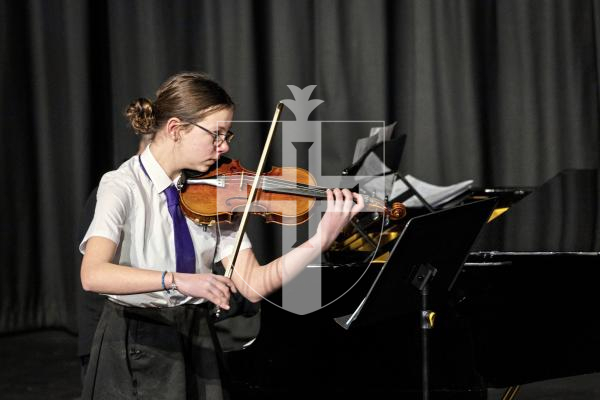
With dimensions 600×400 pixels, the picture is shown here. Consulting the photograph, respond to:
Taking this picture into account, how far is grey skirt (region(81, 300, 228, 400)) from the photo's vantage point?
1.88 meters

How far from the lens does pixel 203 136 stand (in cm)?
194

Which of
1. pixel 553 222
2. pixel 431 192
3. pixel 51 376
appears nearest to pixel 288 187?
pixel 553 222

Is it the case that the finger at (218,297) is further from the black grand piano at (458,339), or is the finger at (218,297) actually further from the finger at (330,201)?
the black grand piano at (458,339)

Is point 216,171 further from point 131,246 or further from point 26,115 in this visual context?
point 26,115

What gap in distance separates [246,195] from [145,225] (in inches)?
9.9

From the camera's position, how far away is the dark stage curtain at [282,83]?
479 centimetres

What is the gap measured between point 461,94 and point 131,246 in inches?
129

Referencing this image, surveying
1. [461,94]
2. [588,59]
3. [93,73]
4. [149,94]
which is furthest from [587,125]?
[93,73]

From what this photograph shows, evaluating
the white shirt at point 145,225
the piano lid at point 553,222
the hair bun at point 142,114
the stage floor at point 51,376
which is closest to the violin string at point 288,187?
the white shirt at point 145,225

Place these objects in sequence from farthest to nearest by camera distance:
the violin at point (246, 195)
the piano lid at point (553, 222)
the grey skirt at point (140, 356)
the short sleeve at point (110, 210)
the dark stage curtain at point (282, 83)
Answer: the dark stage curtain at point (282, 83) → the piano lid at point (553, 222) → the violin at point (246, 195) → the grey skirt at point (140, 356) → the short sleeve at point (110, 210)

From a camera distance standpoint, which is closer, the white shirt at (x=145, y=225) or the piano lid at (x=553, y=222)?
the white shirt at (x=145, y=225)

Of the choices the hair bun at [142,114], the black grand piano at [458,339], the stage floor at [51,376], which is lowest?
the stage floor at [51,376]

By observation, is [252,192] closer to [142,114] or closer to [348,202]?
[348,202]

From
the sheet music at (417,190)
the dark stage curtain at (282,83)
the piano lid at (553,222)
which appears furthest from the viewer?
the dark stage curtain at (282,83)
